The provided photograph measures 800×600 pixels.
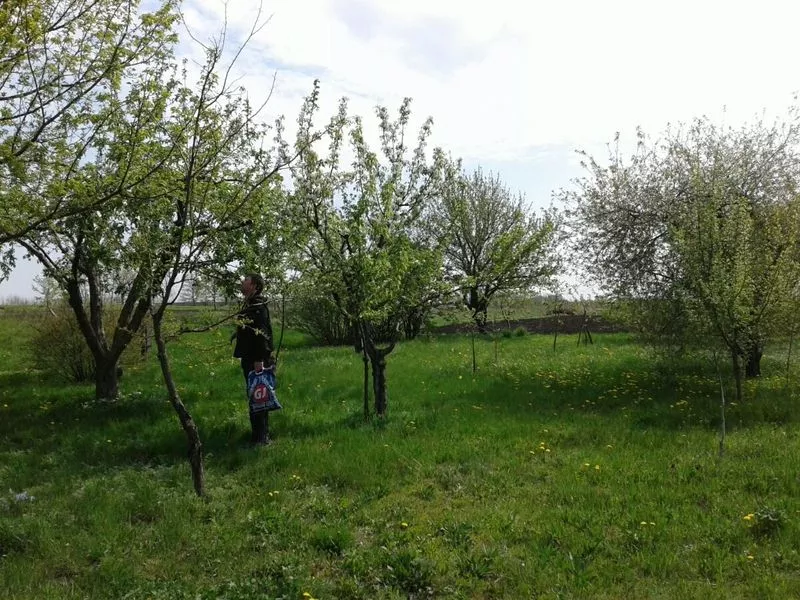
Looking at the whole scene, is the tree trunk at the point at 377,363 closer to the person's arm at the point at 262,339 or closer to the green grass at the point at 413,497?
the green grass at the point at 413,497

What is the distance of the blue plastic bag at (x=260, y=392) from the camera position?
7484 mm

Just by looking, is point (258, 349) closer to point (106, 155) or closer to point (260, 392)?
point (260, 392)

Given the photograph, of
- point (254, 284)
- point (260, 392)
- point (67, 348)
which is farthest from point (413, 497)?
point (67, 348)

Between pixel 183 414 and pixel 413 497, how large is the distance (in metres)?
2.45

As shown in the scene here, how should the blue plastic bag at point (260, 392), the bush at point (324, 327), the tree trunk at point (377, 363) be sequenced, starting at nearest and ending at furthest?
the blue plastic bag at point (260, 392) → the tree trunk at point (377, 363) → the bush at point (324, 327)

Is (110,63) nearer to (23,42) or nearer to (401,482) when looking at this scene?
(23,42)

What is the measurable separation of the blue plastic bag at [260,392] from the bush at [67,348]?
5844 millimetres

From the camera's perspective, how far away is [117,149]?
5.52 meters

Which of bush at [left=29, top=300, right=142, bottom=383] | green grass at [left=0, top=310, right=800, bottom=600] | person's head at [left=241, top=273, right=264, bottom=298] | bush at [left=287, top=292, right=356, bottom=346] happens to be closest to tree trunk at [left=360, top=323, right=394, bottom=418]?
green grass at [left=0, top=310, right=800, bottom=600]

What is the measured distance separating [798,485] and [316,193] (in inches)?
260

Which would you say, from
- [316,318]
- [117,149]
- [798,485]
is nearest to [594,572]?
[798,485]

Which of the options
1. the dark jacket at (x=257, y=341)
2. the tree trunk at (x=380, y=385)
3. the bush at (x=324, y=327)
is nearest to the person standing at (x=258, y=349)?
the dark jacket at (x=257, y=341)

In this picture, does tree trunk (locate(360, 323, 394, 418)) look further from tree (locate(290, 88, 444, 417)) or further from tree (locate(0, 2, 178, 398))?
tree (locate(0, 2, 178, 398))

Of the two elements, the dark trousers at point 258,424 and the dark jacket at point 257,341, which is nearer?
the dark jacket at point 257,341
